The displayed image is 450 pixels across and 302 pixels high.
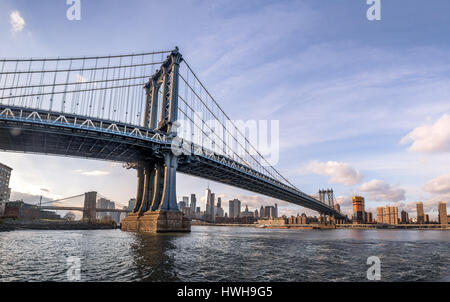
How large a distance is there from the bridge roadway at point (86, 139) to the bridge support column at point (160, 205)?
2.95 metres

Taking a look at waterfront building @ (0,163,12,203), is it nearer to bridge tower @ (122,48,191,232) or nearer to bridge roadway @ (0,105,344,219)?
bridge roadway @ (0,105,344,219)

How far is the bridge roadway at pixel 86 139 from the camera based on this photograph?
47.0m

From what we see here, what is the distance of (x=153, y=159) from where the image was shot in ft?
190

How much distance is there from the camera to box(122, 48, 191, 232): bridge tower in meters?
50.0

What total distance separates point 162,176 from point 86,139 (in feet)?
52.2

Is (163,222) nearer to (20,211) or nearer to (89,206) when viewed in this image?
(20,211)

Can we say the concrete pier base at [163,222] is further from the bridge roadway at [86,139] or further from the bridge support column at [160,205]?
the bridge roadway at [86,139]

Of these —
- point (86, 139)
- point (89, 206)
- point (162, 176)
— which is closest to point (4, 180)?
point (89, 206)

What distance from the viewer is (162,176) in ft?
183

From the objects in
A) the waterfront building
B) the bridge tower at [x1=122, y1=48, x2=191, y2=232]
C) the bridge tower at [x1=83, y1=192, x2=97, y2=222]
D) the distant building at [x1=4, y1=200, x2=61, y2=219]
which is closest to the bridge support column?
the bridge tower at [x1=122, y1=48, x2=191, y2=232]

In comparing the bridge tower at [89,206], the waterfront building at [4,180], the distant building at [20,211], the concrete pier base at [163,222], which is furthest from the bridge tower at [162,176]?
the bridge tower at [89,206]
